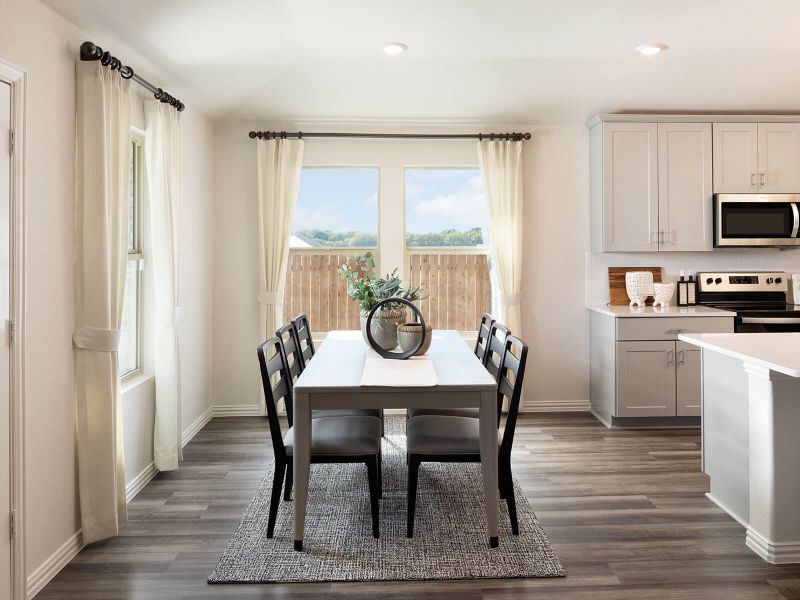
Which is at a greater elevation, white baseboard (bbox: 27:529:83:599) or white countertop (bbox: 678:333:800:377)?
white countertop (bbox: 678:333:800:377)

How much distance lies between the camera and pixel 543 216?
16.1ft

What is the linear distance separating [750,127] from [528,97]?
1697 mm

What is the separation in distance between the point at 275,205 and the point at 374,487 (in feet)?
8.86

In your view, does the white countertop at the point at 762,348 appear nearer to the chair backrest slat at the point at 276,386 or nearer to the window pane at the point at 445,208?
the chair backrest slat at the point at 276,386

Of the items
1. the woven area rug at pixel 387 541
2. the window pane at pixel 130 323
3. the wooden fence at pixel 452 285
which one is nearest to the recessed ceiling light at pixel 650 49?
the wooden fence at pixel 452 285

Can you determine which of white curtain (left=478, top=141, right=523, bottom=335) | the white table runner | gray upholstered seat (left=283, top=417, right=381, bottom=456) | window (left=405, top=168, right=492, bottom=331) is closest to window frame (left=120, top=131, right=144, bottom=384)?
gray upholstered seat (left=283, top=417, right=381, bottom=456)

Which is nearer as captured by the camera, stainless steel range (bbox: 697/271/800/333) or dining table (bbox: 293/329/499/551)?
dining table (bbox: 293/329/499/551)

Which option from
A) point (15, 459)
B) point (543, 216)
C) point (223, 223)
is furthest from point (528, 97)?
point (15, 459)

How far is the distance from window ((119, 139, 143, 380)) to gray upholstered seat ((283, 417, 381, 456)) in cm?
124

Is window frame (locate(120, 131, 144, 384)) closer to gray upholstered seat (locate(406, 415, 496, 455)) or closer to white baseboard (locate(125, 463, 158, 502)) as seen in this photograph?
white baseboard (locate(125, 463, 158, 502))

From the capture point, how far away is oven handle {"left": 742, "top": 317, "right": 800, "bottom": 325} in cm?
428

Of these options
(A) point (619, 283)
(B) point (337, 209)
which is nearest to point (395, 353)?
(B) point (337, 209)

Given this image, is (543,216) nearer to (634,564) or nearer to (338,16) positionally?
(338,16)

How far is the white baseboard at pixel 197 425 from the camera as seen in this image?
4.13 m
